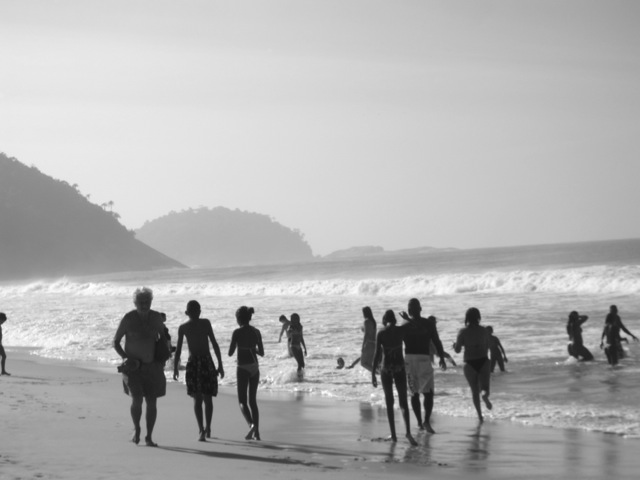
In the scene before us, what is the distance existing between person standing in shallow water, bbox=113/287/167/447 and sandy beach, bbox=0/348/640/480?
0.66 m

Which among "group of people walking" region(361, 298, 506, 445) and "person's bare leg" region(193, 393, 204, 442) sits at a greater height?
"group of people walking" region(361, 298, 506, 445)

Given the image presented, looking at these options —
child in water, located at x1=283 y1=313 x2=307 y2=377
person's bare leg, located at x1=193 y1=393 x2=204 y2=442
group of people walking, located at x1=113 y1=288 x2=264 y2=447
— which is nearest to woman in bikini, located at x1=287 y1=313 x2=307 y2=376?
child in water, located at x1=283 y1=313 x2=307 y2=377

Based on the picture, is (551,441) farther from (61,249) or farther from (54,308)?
(61,249)

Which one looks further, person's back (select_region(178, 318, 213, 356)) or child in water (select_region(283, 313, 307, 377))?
child in water (select_region(283, 313, 307, 377))

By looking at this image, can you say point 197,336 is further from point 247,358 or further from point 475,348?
point 475,348

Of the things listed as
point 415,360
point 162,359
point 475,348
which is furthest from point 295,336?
point 162,359

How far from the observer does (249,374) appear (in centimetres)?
1045

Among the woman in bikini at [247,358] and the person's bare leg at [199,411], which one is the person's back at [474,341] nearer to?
the woman in bikini at [247,358]

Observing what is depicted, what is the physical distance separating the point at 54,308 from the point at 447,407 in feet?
112

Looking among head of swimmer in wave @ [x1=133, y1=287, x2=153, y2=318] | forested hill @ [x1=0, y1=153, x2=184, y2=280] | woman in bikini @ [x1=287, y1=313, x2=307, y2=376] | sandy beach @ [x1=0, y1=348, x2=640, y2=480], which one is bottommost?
sandy beach @ [x1=0, y1=348, x2=640, y2=480]

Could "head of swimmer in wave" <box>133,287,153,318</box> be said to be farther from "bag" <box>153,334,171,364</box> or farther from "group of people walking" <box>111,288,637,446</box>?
"bag" <box>153,334,171,364</box>

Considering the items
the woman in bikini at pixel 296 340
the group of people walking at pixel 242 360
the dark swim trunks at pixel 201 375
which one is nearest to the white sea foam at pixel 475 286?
the woman in bikini at pixel 296 340

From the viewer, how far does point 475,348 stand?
11.9 meters

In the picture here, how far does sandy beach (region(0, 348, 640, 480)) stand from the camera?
838 centimetres
